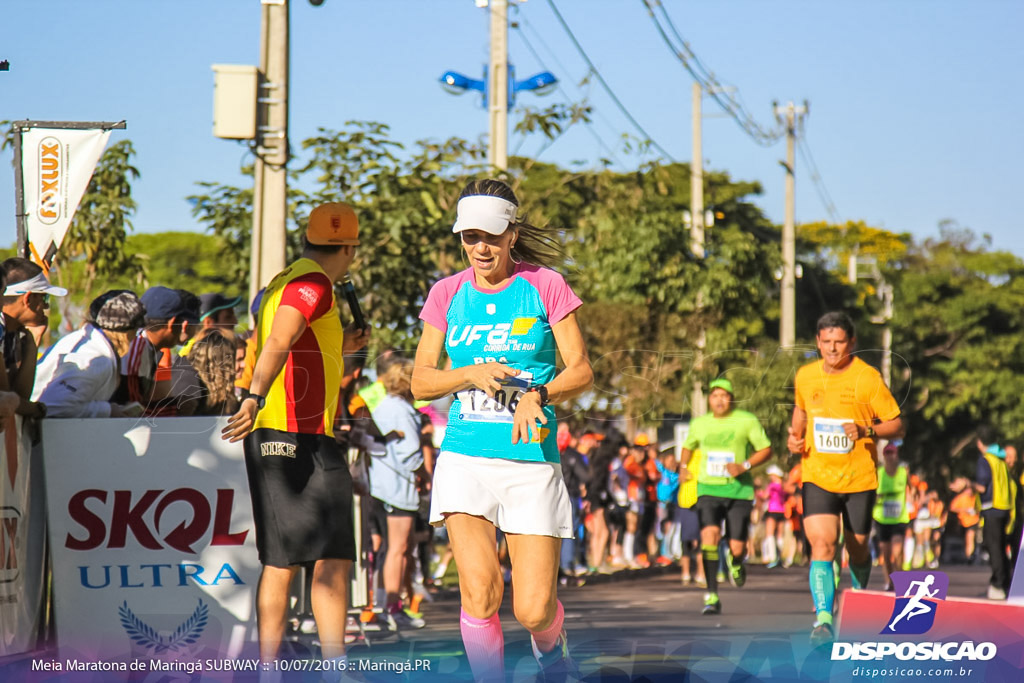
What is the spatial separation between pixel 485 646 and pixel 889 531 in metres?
9.76

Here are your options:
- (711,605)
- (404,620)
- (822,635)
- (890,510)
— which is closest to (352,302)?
(822,635)

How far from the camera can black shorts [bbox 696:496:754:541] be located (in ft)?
39.3

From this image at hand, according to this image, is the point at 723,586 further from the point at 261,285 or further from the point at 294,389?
the point at 294,389

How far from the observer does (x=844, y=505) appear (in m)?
9.42

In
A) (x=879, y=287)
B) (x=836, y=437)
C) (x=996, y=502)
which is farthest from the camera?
(x=879, y=287)

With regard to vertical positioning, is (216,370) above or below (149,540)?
above

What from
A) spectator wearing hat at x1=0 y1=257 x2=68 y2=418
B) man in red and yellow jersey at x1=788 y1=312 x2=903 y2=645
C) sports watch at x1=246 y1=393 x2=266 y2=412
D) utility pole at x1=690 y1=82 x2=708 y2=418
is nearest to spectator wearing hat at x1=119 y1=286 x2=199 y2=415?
→ spectator wearing hat at x1=0 y1=257 x2=68 y2=418

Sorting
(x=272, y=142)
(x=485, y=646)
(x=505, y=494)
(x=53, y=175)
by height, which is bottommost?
(x=485, y=646)

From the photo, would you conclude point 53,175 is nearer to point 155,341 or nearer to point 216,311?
point 155,341

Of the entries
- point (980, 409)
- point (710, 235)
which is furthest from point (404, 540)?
point (980, 409)

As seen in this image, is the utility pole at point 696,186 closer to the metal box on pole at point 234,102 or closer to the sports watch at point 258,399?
the metal box on pole at point 234,102

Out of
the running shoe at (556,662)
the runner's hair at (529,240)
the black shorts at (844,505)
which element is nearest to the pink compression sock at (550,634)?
the running shoe at (556,662)

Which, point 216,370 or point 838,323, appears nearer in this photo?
point 216,370

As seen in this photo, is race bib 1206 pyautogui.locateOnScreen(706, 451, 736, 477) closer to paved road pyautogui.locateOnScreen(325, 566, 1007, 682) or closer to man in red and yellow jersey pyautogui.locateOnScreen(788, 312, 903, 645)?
paved road pyautogui.locateOnScreen(325, 566, 1007, 682)
